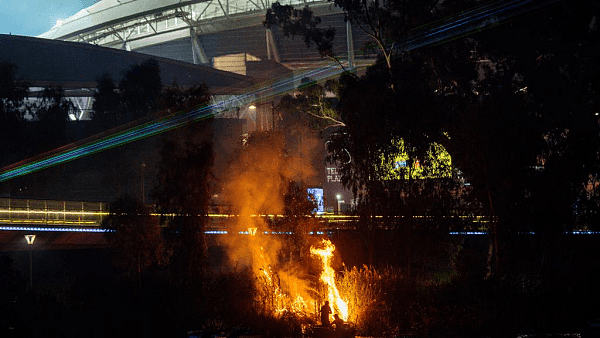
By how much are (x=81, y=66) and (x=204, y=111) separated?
187 ft

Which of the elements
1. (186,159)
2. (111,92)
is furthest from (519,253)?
(111,92)

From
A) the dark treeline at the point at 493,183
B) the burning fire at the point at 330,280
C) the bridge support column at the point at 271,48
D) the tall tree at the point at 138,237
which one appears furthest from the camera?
the bridge support column at the point at 271,48

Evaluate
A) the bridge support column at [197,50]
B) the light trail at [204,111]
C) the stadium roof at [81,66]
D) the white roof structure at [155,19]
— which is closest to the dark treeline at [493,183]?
the light trail at [204,111]

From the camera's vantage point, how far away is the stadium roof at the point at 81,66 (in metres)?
Result: 73.0

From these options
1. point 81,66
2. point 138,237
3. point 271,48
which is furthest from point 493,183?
point 81,66

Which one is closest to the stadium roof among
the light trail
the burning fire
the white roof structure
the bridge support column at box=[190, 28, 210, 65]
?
the white roof structure

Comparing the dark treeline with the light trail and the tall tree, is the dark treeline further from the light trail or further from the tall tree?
the tall tree

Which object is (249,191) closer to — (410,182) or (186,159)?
(186,159)

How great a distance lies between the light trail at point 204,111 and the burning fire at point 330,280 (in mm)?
6129

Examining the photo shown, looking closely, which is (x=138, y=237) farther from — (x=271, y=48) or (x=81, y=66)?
(x=81, y=66)

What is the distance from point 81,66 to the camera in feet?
251

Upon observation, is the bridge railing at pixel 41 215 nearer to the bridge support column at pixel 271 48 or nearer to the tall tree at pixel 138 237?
the tall tree at pixel 138 237

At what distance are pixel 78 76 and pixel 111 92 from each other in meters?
21.9

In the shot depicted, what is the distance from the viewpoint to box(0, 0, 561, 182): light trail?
1146 inches
